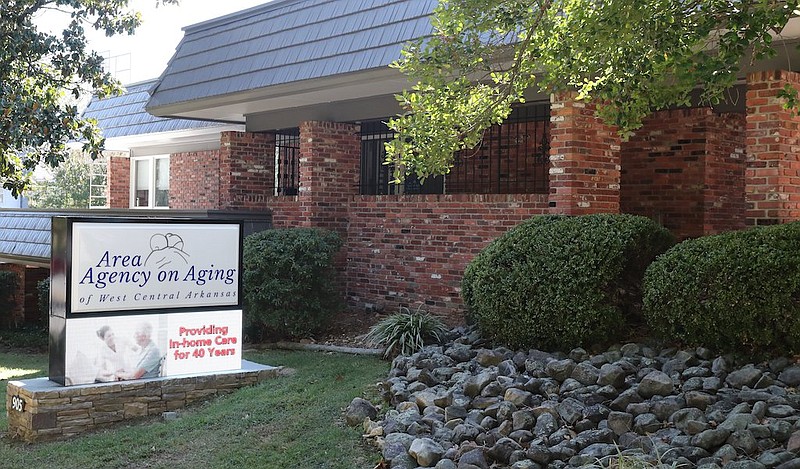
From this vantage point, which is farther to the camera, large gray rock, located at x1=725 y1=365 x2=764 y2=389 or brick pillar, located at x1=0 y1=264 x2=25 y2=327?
brick pillar, located at x1=0 y1=264 x2=25 y2=327

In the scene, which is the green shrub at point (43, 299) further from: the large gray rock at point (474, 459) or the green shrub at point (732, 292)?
the green shrub at point (732, 292)

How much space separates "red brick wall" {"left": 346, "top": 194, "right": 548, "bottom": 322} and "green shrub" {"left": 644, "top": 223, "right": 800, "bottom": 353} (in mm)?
3675

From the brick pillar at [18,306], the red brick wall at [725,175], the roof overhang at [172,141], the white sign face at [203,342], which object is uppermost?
the roof overhang at [172,141]

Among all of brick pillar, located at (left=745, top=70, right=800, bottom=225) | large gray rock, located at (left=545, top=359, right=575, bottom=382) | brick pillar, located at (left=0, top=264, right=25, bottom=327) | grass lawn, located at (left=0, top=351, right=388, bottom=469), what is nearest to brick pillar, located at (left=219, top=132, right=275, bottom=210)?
brick pillar, located at (left=0, top=264, right=25, bottom=327)

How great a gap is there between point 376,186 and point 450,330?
579cm

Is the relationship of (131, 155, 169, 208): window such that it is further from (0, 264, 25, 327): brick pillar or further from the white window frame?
(0, 264, 25, 327): brick pillar

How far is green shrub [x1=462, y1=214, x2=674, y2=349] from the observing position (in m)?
8.05

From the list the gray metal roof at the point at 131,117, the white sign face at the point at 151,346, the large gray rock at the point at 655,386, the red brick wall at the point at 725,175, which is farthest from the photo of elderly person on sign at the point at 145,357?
the gray metal roof at the point at 131,117

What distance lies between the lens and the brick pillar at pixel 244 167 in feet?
53.7

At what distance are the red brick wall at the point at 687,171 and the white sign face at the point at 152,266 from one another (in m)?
5.94

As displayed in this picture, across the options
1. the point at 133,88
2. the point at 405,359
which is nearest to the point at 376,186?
the point at 405,359

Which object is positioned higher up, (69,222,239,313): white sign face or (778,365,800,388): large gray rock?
(69,222,239,313): white sign face

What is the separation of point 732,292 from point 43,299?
1352 centimetres

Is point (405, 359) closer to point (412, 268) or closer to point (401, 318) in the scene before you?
point (401, 318)
